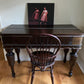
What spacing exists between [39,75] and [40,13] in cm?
119

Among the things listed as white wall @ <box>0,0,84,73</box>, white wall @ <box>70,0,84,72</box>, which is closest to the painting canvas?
white wall @ <box>0,0,84,73</box>

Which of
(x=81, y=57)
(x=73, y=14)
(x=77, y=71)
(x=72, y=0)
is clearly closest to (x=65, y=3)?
(x=72, y=0)

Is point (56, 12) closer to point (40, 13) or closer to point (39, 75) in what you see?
point (40, 13)

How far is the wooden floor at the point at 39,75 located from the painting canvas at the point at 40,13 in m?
0.95

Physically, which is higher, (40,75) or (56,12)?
(56,12)

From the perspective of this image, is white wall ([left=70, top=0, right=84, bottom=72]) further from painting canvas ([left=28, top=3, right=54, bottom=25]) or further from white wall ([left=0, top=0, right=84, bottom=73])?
painting canvas ([left=28, top=3, right=54, bottom=25])

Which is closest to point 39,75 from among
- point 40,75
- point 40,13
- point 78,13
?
point 40,75

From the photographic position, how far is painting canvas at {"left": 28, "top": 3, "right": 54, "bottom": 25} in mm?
1733

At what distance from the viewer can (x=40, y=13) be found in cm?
176

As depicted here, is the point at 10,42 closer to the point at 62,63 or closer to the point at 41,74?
the point at 41,74

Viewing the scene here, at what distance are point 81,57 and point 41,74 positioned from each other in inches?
36.7

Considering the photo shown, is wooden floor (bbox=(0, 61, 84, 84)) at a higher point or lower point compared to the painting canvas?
lower

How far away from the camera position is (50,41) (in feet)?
4.42

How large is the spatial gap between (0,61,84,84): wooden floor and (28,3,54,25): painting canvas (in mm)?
955
